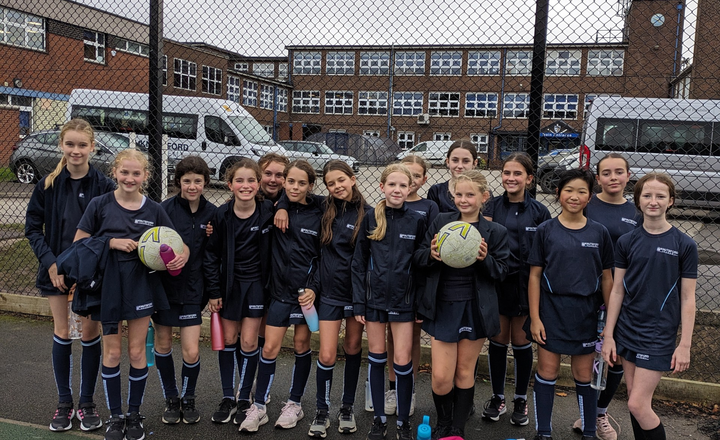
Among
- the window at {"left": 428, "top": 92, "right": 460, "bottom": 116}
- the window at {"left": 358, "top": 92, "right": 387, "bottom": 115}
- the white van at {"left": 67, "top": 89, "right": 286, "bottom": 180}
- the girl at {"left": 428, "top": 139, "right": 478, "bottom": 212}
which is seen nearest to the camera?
the girl at {"left": 428, "top": 139, "right": 478, "bottom": 212}

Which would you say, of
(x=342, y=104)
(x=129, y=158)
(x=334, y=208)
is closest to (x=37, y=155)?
(x=342, y=104)

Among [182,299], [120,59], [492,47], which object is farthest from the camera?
[120,59]

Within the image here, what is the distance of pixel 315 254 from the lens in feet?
11.8

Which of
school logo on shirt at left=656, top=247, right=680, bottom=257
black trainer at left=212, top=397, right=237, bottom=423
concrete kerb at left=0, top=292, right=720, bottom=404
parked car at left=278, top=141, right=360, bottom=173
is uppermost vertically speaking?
parked car at left=278, top=141, right=360, bottom=173

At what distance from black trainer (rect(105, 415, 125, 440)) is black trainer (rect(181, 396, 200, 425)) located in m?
0.40

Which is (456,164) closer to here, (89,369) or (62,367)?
(89,369)

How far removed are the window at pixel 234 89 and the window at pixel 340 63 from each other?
7678mm

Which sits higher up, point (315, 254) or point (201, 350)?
point (315, 254)

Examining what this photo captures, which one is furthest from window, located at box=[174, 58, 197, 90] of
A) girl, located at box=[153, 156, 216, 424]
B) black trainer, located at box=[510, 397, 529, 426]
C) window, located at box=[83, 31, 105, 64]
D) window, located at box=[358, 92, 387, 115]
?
window, located at box=[83, 31, 105, 64]

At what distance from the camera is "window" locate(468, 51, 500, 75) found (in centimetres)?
467

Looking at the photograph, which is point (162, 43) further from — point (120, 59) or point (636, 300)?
point (120, 59)

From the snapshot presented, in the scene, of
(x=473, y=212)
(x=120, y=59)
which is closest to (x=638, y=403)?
(x=473, y=212)

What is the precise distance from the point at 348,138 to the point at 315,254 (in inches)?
131

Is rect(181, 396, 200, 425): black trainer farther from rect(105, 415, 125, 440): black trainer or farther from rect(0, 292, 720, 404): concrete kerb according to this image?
rect(0, 292, 720, 404): concrete kerb
